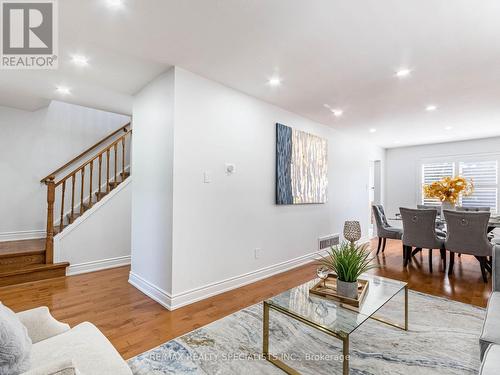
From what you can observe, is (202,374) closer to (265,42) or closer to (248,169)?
(248,169)

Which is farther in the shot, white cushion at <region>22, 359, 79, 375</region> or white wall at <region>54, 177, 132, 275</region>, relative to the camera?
white wall at <region>54, 177, 132, 275</region>

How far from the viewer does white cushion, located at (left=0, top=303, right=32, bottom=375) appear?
0.90m

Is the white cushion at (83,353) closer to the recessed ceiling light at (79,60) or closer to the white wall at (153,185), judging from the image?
the white wall at (153,185)

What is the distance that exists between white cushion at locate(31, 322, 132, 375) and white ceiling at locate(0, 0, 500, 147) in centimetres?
209

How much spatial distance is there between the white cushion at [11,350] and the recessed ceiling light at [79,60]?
241 cm

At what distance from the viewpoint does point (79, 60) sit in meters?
2.59

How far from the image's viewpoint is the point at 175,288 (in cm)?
268

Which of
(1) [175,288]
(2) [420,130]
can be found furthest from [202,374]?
(2) [420,130]

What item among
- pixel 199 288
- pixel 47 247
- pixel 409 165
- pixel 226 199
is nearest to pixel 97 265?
pixel 47 247

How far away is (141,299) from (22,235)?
9.78 feet

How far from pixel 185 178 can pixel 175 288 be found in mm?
1152

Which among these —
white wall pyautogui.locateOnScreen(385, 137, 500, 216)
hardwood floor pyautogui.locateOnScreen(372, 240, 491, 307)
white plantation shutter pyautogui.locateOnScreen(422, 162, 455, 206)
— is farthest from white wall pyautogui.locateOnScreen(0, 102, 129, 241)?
white plantation shutter pyautogui.locateOnScreen(422, 162, 455, 206)

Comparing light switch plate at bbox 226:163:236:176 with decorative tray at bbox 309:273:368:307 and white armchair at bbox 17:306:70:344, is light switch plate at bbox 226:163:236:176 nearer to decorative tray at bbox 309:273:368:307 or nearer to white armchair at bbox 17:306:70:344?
decorative tray at bbox 309:273:368:307

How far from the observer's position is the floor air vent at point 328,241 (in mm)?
4738
